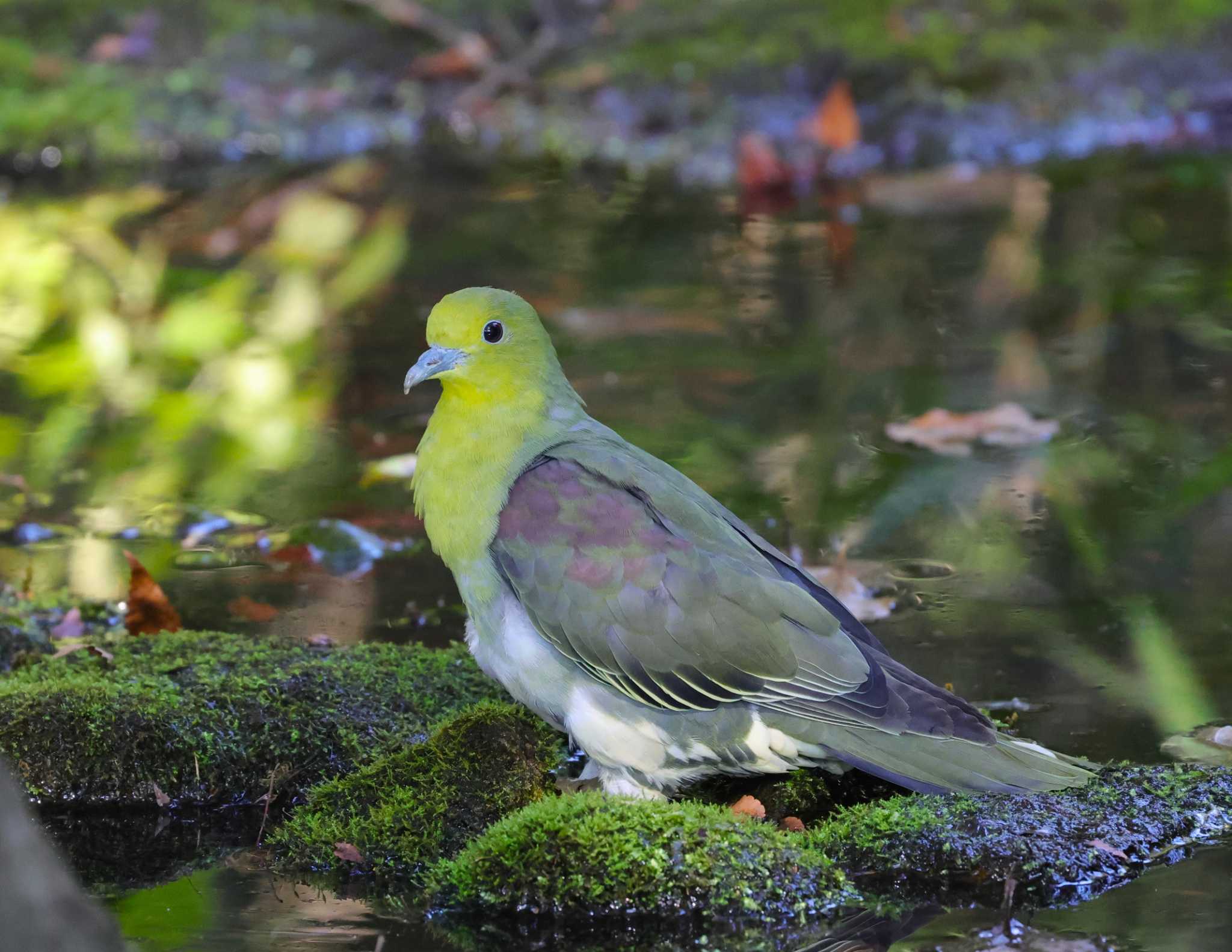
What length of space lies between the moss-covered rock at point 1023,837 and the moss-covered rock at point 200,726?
1.23 metres

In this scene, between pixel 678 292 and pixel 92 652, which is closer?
pixel 92 652

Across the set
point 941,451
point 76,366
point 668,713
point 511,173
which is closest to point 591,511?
point 668,713

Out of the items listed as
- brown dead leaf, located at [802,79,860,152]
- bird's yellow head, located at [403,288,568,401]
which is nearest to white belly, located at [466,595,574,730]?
bird's yellow head, located at [403,288,568,401]

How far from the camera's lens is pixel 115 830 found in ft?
12.4

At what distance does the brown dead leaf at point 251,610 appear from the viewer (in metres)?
5.04

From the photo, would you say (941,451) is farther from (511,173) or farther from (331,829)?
(511,173)

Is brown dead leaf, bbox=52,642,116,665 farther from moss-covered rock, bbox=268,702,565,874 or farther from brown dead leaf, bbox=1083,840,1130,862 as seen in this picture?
brown dead leaf, bbox=1083,840,1130,862

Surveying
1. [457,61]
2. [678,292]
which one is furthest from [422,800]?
[457,61]

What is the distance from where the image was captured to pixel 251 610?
5.09 metres

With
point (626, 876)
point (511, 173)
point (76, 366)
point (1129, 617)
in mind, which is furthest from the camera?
point (511, 173)

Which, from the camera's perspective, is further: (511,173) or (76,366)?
(511,173)

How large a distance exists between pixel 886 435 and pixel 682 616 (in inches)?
124

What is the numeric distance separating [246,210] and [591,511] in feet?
25.1

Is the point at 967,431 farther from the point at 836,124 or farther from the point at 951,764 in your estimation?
the point at 836,124
